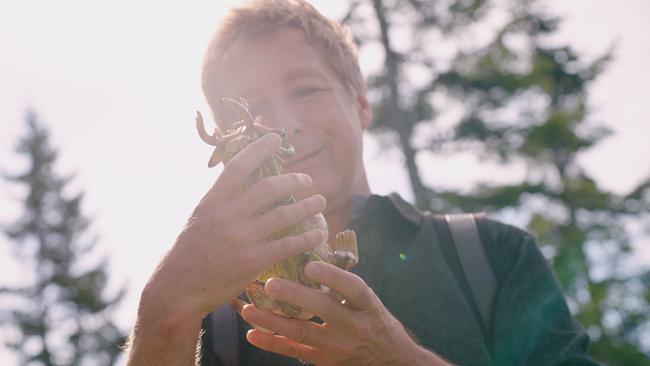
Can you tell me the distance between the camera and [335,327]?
1764 mm

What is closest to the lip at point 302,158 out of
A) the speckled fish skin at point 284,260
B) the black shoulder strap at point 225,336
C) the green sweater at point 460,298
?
the green sweater at point 460,298

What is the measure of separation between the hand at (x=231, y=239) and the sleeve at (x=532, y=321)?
112 cm

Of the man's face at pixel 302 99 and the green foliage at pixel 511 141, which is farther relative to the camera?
the green foliage at pixel 511 141

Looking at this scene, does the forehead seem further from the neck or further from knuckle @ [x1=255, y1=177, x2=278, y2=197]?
knuckle @ [x1=255, y1=177, x2=278, y2=197]

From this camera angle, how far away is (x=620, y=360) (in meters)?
14.4

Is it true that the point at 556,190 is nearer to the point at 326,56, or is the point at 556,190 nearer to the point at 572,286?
the point at 572,286

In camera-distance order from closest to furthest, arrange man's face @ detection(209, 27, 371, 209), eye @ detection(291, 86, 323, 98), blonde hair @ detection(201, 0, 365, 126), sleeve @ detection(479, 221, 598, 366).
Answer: sleeve @ detection(479, 221, 598, 366) < man's face @ detection(209, 27, 371, 209) < eye @ detection(291, 86, 323, 98) < blonde hair @ detection(201, 0, 365, 126)

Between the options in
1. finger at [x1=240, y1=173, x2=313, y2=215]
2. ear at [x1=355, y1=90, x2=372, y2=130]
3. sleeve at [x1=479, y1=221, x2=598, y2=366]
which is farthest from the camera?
ear at [x1=355, y1=90, x2=372, y2=130]

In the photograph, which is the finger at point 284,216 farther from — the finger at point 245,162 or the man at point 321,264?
the finger at point 245,162

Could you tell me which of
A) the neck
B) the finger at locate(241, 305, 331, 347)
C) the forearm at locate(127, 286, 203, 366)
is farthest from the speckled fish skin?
the neck

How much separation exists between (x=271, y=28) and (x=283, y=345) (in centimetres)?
186

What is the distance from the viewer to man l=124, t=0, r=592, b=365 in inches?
64.2

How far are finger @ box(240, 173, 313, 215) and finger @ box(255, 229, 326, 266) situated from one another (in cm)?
10

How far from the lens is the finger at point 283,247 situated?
1609 millimetres
